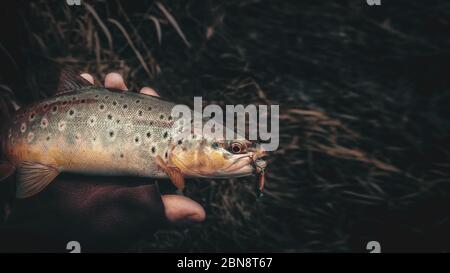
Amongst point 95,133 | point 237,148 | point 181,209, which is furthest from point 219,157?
point 95,133

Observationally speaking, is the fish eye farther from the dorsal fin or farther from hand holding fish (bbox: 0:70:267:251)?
the dorsal fin

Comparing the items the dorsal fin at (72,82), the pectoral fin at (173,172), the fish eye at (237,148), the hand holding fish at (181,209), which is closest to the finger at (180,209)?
the hand holding fish at (181,209)

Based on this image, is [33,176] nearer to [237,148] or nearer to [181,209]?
[181,209]

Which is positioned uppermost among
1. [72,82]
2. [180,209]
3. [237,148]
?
[72,82]

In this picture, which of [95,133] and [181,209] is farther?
[181,209]

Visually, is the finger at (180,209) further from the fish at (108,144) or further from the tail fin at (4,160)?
the tail fin at (4,160)

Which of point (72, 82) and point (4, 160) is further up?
point (72, 82)
